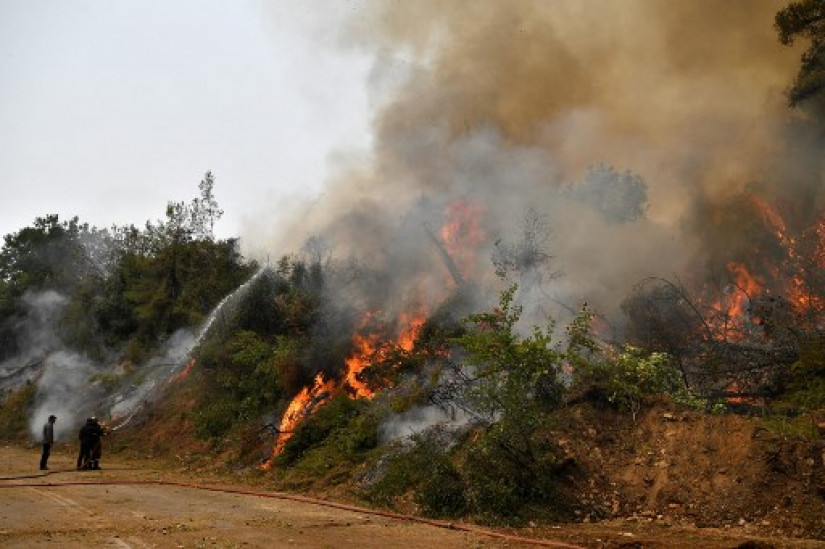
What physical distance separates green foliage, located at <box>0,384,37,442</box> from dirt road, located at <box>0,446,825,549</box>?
15.4 meters

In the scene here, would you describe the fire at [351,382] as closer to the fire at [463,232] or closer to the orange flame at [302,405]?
the orange flame at [302,405]

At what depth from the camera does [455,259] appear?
21047 mm

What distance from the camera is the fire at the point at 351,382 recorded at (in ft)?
51.1

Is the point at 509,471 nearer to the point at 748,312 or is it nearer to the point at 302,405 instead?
the point at 302,405

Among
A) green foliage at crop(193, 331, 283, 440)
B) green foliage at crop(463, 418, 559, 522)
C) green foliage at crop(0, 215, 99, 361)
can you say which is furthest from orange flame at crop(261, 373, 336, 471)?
green foliage at crop(0, 215, 99, 361)

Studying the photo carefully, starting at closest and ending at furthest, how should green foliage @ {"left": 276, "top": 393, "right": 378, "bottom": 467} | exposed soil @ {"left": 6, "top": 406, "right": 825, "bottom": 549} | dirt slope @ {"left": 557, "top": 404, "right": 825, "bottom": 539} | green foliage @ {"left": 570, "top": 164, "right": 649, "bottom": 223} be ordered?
1. exposed soil @ {"left": 6, "top": 406, "right": 825, "bottom": 549}
2. dirt slope @ {"left": 557, "top": 404, "right": 825, "bottom": 539}
3. green foliage @ {"left": 276, "top": 393, "right": 378, "bottom": 467}
4. green foliage @ {"left": 570, "top": 164, "right": 649, "bottom": 223}

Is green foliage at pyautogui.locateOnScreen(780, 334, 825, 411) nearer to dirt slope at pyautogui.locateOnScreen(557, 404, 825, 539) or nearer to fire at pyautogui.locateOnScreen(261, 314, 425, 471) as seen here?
dirt slope at pyautogui.locateOnScreen(557, 404, 825, 539)

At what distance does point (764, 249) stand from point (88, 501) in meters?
Result: 19.4

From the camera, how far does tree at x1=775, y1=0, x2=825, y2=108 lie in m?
18.8

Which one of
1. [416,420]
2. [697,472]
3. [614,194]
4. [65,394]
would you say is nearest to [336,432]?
[416,420]

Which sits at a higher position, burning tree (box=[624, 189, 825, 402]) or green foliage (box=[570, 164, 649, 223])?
green foliage (box=[570, 164, 649, 223])

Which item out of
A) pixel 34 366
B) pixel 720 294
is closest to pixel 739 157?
pixel 720 294

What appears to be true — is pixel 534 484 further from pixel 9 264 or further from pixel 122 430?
pixel 9 264

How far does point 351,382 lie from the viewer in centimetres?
1630
